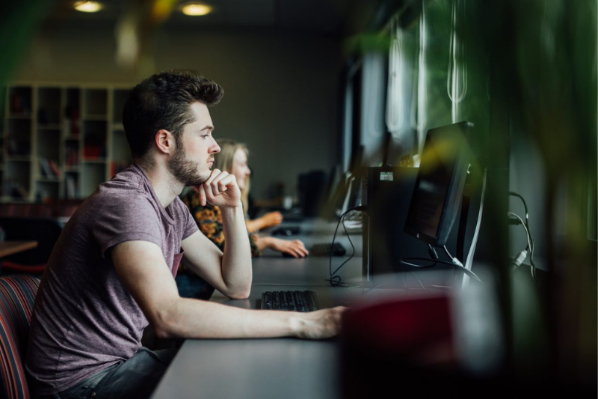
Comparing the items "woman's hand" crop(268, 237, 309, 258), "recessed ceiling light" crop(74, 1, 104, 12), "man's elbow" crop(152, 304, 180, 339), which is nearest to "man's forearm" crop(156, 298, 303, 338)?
"man's elbow" crop(152, 304, 180, 339)

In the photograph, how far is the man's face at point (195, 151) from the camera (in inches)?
60.6

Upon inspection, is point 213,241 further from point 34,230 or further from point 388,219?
point 34,230

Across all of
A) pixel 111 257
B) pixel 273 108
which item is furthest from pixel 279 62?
pixel 111 257

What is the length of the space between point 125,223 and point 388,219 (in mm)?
981

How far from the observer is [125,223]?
1228mm

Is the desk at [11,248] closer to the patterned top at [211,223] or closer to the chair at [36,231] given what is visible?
the chair at [36,231]

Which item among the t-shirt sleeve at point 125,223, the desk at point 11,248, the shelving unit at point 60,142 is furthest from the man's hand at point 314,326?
the shelving unit at point 60,142

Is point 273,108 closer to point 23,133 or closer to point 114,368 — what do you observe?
point 23,133

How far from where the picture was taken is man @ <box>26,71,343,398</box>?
3.75 ft

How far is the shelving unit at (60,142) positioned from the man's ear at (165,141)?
587 cm

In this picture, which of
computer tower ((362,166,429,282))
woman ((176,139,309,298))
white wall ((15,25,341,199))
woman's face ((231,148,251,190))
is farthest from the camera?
white wall ((15,25,341,199))

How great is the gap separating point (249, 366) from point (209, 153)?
0.76 metres

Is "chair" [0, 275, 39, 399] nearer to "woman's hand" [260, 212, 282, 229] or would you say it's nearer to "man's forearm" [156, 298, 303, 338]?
"man's forearm" [156, 298, 303, 338]

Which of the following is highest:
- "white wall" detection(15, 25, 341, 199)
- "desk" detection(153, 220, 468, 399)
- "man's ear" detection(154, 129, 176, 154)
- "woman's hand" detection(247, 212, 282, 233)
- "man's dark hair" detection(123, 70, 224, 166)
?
"white wall" detection(15, 25, 341, 199)
